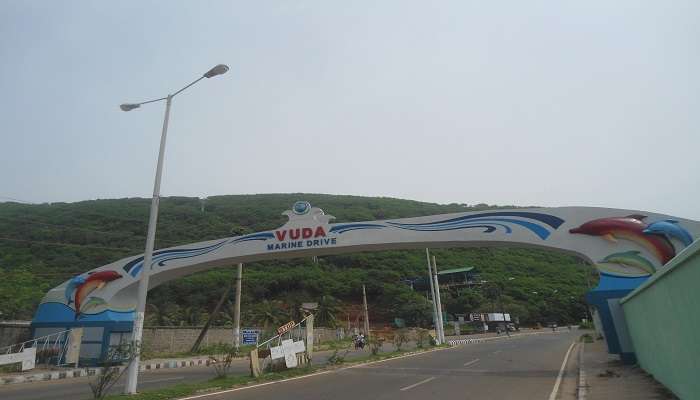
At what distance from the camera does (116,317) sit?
65.9ft

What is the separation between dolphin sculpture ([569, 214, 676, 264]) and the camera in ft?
43.1

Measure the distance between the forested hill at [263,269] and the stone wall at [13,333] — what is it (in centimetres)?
1644

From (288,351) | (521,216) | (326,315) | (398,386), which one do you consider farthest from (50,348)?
(326,315)

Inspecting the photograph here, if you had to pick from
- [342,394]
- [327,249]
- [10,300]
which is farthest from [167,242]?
[342,394]

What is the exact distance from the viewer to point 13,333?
71.2ft

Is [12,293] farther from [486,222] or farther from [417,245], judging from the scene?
[486,222]

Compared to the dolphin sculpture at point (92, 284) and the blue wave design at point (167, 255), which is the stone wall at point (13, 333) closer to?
the dolphin sculpture at point (92, 284)

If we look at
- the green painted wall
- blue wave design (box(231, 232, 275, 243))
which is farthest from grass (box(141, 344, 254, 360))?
the green painted wall

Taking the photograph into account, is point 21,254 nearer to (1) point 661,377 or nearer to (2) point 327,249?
(2) point 327,249

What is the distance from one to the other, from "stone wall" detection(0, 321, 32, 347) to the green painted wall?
2431 cm

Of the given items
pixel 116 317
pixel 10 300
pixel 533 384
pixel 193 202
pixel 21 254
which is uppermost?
pixel 193 202

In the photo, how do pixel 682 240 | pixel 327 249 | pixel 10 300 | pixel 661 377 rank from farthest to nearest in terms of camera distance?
pixel 10 300, pixel 327 249, pixel 682 240, pixel 661 377

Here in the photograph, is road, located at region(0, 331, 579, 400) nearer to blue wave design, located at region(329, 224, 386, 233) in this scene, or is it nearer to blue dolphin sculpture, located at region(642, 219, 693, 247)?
blue dolphin sculpture, located at region(642, 219, 693, 247)

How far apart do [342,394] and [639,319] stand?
681 centimetres
